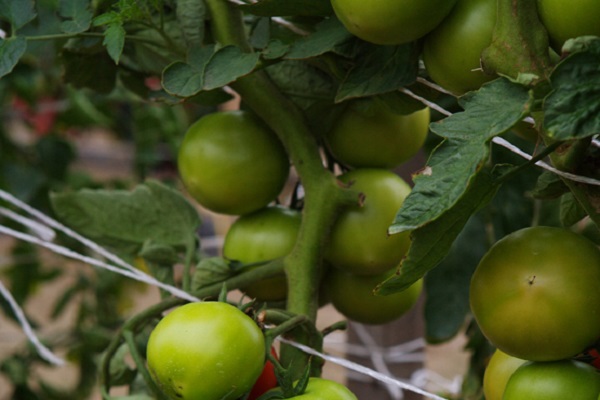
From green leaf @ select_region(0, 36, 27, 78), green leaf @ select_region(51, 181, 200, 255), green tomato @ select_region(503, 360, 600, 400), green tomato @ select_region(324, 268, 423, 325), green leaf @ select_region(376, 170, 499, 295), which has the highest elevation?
green leaf @ select_region(0, 36, 27, 78)

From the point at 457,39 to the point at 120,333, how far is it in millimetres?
350

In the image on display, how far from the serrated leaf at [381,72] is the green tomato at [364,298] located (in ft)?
0.61

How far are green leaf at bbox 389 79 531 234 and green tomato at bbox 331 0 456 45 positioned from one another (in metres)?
0.09

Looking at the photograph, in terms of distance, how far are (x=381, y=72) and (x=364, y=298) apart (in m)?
0.21

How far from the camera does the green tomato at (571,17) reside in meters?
0.46

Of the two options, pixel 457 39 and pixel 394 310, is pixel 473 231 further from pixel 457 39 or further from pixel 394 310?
pixel 457 39

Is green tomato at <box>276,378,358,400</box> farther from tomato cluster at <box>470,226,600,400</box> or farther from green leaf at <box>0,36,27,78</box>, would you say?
green leaf at <box>0,36,27,78</box>

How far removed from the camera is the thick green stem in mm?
481

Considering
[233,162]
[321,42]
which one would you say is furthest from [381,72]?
[233,162]

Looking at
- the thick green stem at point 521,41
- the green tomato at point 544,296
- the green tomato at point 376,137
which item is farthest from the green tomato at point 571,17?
the green tomato at point 376,137

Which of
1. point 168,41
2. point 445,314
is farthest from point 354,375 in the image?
point 168,41

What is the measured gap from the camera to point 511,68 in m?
0.49

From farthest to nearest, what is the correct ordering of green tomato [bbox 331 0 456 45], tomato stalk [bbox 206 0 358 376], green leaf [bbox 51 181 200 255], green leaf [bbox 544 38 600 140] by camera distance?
1. green leaf [bbox 51 181 200 255]
2. tomato stalk [bbox 206 0 358 376]
3. green tomato [bbox 331 0 456 45]
4. green leaf [bbox 544 38 600 140]

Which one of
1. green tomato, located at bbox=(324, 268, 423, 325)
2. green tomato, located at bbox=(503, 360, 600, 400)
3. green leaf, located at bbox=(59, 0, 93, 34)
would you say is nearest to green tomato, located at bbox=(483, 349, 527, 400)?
green tomato, located at bbox=(503, 360, 600, 400)
